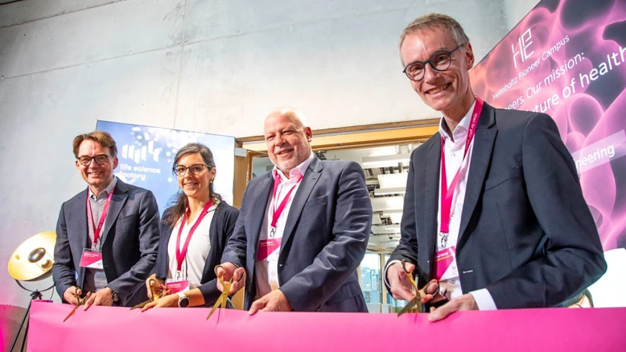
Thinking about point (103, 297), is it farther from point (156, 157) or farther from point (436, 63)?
point (156, 157)

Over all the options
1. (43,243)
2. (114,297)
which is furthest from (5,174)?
(114,297)

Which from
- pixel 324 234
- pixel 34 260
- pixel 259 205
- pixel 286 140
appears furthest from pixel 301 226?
pixel 34 260

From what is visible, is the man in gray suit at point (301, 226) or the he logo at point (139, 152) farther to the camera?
the he logo at point (139, 152)

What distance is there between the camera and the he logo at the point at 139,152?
3354 millimetres

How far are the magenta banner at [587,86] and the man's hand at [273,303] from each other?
125 centimetres

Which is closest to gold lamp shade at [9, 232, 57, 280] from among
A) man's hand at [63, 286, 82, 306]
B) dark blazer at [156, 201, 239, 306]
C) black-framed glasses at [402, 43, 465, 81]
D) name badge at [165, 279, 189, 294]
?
man's hand at [63, 286, 82, 306]

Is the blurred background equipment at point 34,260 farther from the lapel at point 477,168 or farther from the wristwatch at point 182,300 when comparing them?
the lapel at point 477,168

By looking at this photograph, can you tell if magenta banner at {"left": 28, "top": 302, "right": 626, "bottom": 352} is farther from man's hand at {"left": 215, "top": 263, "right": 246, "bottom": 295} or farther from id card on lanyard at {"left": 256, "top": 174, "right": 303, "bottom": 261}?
id card on lanyard at {"left": 256, "top": 174, "right": 303, "bottom": 261}

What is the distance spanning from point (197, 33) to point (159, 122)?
102cm

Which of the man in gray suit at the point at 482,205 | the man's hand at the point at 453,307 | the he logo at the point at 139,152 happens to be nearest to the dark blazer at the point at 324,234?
the man in gray suit at the point at 482,205

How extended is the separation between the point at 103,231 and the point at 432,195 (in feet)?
5.95

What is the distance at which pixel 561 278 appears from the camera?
0.80 metres

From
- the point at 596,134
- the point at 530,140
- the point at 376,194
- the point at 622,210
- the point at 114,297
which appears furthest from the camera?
the point at 376,194

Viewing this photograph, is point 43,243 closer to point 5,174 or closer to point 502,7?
point 5,174
